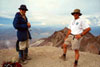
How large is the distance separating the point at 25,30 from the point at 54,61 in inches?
85.0

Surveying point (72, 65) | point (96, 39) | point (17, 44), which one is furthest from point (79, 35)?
point (96, 39)

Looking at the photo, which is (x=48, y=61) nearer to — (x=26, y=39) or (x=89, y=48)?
(x=26, y=39)

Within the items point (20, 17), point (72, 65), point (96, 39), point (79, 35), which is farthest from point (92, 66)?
point (96, 39)

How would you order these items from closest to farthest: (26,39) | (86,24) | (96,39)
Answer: (86,24) → (26,39) → (96,39)

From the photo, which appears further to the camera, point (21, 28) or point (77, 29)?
point (21, 28)

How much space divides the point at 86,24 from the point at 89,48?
9328 millimetres

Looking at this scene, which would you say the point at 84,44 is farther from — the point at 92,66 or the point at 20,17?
the point at 20,17

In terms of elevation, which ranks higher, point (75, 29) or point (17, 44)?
point (75, 29)

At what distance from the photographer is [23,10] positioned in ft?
19.5

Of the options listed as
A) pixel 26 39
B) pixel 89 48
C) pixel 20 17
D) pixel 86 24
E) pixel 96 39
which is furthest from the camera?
pixel 96 39

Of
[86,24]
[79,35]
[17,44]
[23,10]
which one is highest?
[23,10]

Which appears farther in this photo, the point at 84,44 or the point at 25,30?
the point at 84,44

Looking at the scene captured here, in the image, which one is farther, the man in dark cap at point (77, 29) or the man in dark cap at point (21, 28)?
the man in dark cap at point (21, 28)

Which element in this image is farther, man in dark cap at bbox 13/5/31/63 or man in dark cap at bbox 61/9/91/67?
man in dark cap at bbox 13/5/31/63
